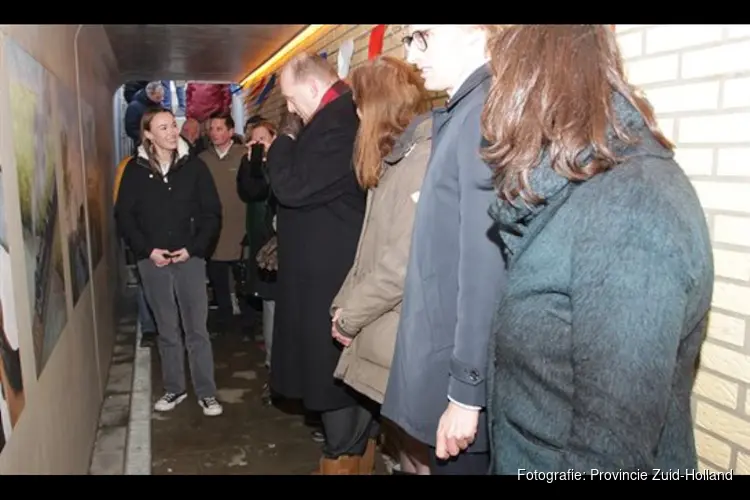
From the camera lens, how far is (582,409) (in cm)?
117

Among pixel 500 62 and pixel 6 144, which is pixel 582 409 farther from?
pixel 6 144

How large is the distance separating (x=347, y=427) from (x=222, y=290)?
3127 millimetres

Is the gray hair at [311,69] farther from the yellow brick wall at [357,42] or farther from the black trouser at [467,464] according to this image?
the black trouser at [467,464]

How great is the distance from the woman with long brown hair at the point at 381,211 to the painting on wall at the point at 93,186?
2436 mm

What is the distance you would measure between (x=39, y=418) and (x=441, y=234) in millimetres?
1553

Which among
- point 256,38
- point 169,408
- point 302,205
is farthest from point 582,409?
point 256,38

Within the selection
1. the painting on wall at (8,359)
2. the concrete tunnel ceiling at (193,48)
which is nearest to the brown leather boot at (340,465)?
the painting on wall at (8,359)

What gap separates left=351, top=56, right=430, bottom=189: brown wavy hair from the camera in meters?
2.40

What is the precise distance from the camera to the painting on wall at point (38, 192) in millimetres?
2150

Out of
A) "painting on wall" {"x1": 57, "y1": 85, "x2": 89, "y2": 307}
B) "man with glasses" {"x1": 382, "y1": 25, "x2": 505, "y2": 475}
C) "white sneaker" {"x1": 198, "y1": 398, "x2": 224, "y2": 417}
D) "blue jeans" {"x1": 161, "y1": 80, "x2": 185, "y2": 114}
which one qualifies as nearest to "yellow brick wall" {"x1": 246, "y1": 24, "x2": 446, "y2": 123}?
"man with glasses" {"x1": 382, "y1": 25, "x2": 505, "y2": 475}

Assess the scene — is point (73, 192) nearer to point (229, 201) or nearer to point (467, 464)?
point (229, 201)

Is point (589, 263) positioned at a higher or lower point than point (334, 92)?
lower

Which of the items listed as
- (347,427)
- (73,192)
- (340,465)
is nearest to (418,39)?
(347,427)

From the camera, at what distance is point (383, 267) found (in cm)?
216
